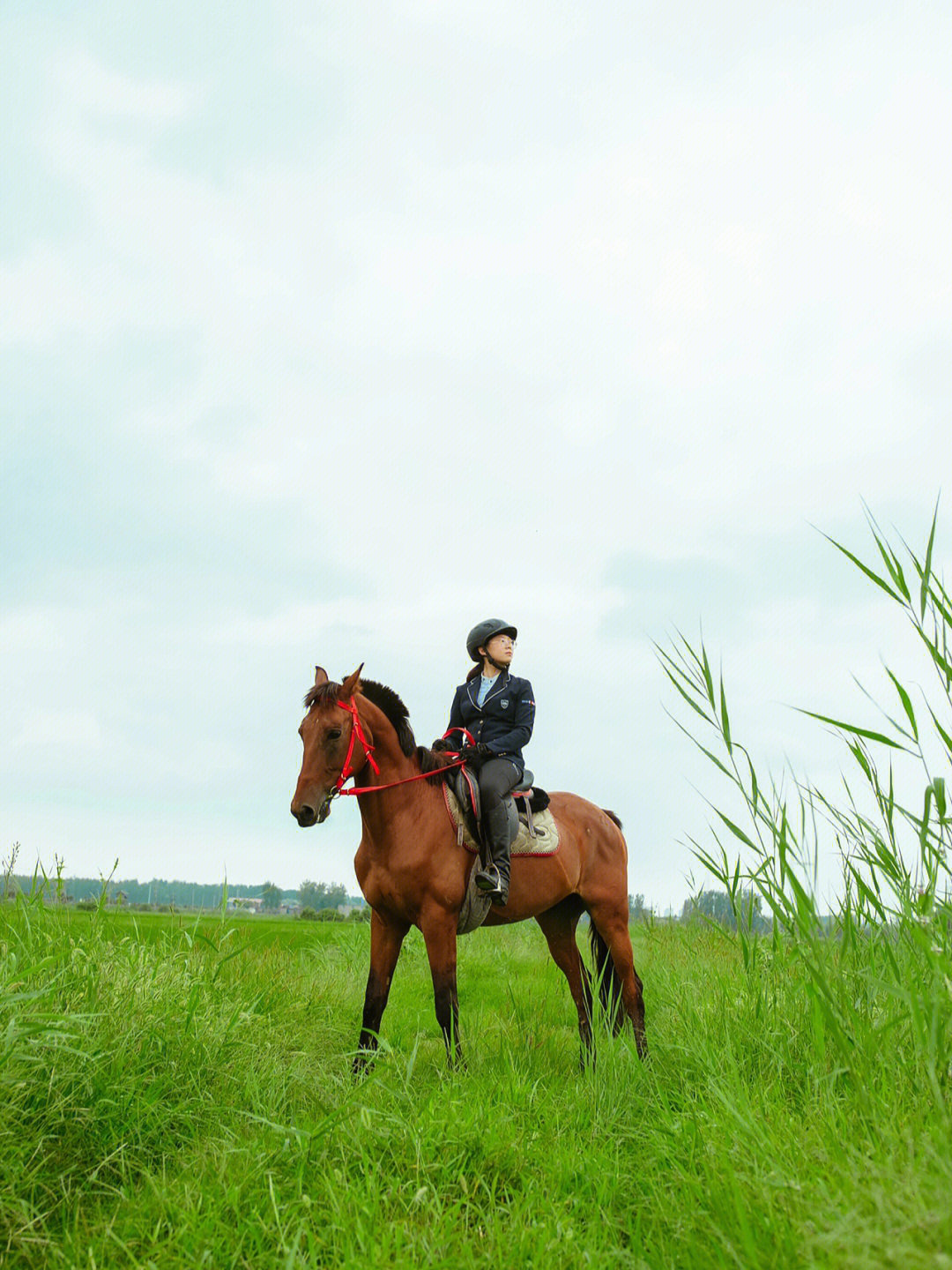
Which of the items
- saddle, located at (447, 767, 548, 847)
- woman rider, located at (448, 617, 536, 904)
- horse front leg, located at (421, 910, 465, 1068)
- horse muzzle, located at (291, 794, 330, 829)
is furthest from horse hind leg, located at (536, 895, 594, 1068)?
horse muzzle, located at (291, 794, 330, 829)

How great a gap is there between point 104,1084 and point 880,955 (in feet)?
9.77

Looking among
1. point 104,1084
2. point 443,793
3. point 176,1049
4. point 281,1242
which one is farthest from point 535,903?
point 281,1242

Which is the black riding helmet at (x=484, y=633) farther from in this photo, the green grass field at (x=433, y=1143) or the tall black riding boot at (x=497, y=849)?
the green grass field at (x=433, y=1143)

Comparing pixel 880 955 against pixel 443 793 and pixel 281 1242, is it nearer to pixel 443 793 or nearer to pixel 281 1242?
pixel 281 1242

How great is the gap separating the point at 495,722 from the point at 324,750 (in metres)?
1.53

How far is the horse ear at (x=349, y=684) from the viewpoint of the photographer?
6117 mm

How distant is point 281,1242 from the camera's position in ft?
8.64

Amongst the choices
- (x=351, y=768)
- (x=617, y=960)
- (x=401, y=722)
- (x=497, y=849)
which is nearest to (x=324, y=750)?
(x=351, y=768)

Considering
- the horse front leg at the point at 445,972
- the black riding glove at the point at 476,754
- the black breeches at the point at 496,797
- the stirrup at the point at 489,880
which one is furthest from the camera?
the black riding glove at the point at 476,754

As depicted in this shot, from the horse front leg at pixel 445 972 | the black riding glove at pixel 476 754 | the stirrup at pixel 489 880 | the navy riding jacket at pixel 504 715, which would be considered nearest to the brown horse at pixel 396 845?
the horse front leg at pixel 445 972

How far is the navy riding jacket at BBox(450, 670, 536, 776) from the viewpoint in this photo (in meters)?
6.89

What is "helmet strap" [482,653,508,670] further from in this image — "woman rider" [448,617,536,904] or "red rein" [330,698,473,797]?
"red rein" [330,698,473,797]

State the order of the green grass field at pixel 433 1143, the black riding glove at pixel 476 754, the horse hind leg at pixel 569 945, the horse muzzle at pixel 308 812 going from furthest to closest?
the horse hind leg at pixel 569 945 < the black riding glove at pixel 476 754 < the horse muzzle at pixel 308 812 < the green grass field at pixel 433 1143

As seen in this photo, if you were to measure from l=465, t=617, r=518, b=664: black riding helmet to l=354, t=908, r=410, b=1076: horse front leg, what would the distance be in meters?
2.06
